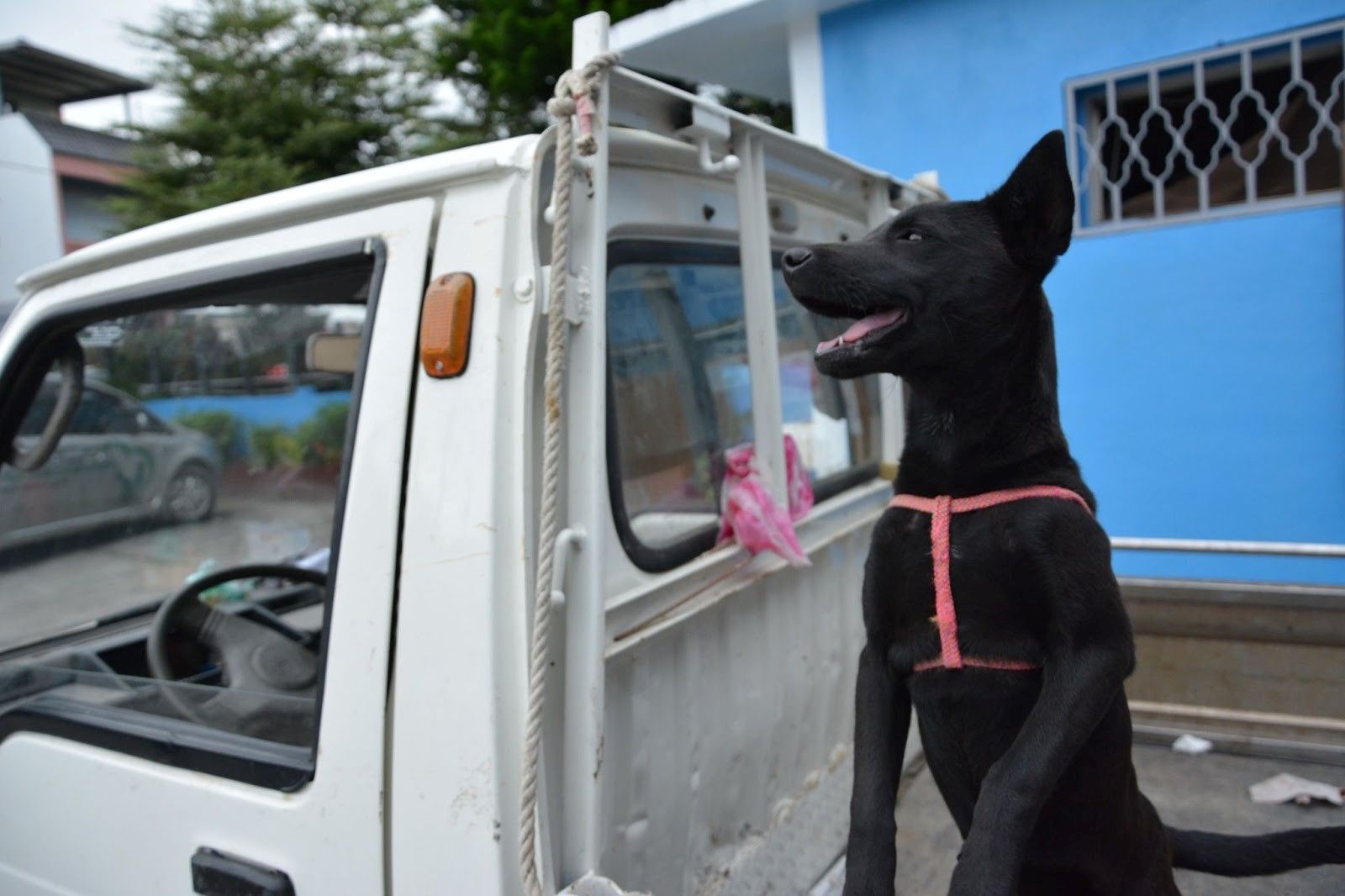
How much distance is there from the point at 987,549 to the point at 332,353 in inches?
86.7

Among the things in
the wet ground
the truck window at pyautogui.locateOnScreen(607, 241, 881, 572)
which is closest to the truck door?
the truck window at pyautogui.locateOnScreen(607, 241, 881, 572)

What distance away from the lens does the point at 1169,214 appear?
5176 mm

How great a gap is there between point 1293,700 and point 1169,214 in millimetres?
3471

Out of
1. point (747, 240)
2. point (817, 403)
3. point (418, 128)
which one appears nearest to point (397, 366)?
point (747, 240)

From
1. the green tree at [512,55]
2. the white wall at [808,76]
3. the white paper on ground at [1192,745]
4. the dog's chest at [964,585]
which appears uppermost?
the green tree at [512,55]

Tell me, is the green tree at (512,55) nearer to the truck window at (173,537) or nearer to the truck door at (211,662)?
the truck window at (173,537)

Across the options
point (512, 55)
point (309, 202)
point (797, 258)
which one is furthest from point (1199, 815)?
point (512, 55)

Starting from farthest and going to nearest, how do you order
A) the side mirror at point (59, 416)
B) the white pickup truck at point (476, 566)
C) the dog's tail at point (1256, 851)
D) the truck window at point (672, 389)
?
1. the side mirror at point (59, 416)
2. the truck window at point (672, 389)
3. the dog's tail at point (1256, 851)
4. the white pickup truck at point (476, 566)

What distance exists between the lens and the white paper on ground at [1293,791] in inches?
87.1

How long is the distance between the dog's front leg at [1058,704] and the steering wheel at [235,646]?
1.60 m

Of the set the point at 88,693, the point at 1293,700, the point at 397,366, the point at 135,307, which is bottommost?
the point at 1293,700

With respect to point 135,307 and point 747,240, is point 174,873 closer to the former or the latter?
point 135,307

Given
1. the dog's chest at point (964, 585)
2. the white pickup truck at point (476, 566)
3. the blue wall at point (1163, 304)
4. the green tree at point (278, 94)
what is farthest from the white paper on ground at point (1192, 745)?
the green tree at point (278, 94)

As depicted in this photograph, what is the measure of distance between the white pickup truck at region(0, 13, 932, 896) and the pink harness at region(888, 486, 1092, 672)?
0.50 metres
